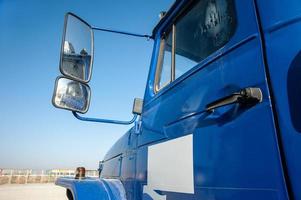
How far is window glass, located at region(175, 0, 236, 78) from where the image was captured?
133 cm

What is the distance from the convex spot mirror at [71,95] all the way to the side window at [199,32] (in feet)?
2.05

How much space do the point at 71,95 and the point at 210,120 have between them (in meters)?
1.26

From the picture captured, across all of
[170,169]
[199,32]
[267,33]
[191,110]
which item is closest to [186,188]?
[170,169]

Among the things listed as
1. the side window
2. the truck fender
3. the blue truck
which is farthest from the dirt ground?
the side window

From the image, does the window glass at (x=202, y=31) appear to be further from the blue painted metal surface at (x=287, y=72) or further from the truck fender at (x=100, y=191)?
the truck fender at (x=100, y=191)

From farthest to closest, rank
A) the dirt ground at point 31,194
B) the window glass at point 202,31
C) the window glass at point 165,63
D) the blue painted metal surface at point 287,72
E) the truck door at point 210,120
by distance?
1. the dirt ground at point 31,194
2. the window glass at point 165,63
3. the window glass at point 202,31
4. the truck door at point 210,120
5. the blue painted metal surface at point 287,72

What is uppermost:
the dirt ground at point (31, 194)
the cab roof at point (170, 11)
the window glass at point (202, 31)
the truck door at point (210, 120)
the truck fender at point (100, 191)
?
the cab roof at point (170, 11)

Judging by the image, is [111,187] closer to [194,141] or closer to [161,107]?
[161,107]

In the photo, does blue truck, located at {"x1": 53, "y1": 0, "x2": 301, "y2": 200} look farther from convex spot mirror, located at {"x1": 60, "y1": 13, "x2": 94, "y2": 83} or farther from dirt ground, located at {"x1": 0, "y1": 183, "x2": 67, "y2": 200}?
dirt ground, located at {"x1": 0, "y1": 183, "x2": 67, "y2": 200}

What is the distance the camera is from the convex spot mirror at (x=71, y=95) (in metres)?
2.01

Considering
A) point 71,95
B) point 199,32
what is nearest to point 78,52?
point 71,95

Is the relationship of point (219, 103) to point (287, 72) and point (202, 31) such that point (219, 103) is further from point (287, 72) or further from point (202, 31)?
point (202, 31)

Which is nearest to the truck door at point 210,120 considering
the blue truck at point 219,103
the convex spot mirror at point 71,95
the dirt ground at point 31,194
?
the blue truck at point 219,103

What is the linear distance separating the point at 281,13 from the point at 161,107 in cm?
95
